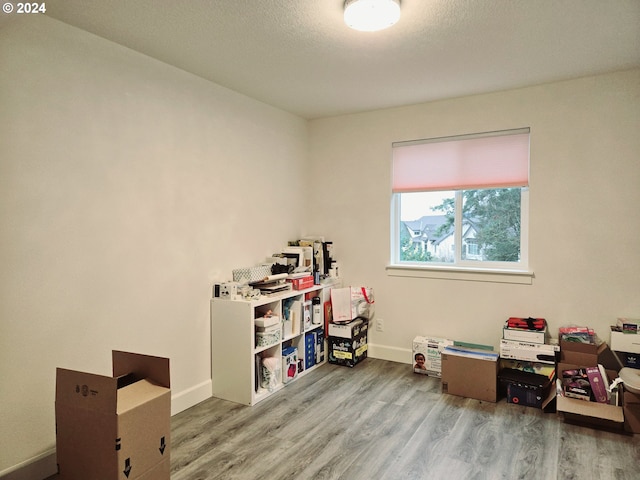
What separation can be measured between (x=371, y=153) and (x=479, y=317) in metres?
1.81

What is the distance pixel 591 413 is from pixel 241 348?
7.57 ft

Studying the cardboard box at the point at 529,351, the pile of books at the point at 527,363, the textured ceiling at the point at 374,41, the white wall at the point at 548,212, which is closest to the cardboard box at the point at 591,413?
the pile of books at the point at 527,363

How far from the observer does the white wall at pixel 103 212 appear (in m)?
2.03

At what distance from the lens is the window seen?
344 cm

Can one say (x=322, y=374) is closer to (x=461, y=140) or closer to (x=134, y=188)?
(x=134, y=188)

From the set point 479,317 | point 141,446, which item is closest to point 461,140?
point 479,317

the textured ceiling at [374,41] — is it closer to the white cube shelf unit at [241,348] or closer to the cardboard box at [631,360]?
the white cube shelf unit at [241,348]

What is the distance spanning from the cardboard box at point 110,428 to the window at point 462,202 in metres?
2.65

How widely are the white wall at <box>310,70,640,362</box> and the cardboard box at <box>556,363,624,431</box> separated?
683 millimetres

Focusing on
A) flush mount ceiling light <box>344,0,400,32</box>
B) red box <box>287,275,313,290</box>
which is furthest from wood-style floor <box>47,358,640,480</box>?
flush mount ceiling light <box>344,0,400,32</box>

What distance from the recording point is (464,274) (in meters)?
3.59

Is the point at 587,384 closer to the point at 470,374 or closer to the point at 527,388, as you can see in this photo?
the point at 527,388

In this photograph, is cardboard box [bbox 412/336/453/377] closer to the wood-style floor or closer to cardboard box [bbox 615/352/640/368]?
the wood-style floor

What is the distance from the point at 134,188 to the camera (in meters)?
2.59
